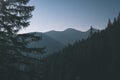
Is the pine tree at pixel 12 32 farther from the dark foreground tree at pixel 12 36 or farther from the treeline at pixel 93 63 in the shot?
the treeline at pixel 93 63

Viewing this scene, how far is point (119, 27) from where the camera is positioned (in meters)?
83.9

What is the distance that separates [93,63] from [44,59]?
5464 centimetres

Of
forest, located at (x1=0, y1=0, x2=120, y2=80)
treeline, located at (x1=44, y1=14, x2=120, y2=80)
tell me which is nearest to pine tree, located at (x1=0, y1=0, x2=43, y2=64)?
forest, located at (x1=0, y1=0, x2=120, y2=80)

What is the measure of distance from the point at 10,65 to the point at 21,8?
357cm

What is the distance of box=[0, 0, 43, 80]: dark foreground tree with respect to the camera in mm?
14934

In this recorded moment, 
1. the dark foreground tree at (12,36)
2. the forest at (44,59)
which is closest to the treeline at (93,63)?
the forest at (44,59)

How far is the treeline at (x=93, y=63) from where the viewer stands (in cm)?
6685

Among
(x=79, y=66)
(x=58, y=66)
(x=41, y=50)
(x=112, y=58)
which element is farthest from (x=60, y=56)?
(x=41, y=50)

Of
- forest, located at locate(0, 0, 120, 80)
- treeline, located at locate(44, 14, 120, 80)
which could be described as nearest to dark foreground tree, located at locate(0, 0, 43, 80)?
forest, located at locate(0, 0, 120, 80)

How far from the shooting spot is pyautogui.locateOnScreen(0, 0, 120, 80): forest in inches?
594

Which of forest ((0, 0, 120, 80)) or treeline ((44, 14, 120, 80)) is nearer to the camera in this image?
forest ((0, 0, 120, 80))

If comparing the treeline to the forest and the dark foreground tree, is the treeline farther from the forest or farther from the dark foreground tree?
the dark foreground tree

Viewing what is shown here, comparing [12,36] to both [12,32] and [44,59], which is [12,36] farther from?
[44,59]

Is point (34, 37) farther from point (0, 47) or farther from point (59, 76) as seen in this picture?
point (59, 76)
